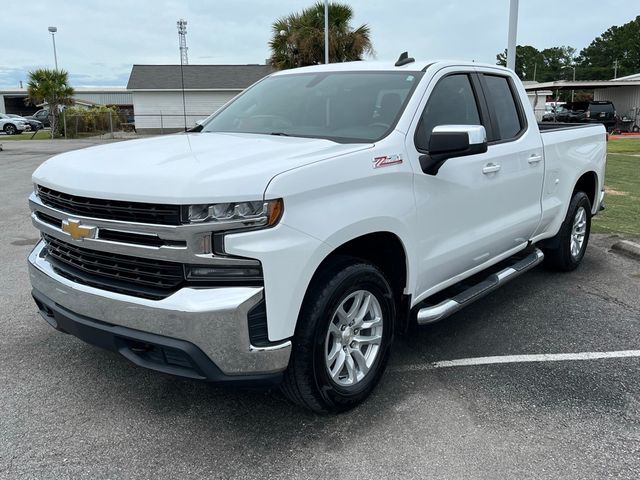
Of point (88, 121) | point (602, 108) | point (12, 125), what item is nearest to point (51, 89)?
point (88, 121)

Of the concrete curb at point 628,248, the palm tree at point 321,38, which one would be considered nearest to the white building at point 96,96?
the palm tree at point 321,38

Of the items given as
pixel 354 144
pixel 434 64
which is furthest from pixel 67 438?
pixel 434 64

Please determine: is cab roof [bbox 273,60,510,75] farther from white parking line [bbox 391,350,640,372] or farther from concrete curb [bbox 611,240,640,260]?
concrete curb [bbox 611,240,640,260]

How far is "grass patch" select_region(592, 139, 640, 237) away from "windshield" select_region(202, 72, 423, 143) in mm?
5130

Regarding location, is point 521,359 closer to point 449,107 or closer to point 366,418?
point 366,418

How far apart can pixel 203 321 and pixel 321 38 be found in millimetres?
26350

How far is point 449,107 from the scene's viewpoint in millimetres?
4168

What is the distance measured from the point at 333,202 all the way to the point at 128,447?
5.28ft

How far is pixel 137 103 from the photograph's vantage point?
38656 mm

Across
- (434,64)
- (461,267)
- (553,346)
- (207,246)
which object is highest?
(434,64)

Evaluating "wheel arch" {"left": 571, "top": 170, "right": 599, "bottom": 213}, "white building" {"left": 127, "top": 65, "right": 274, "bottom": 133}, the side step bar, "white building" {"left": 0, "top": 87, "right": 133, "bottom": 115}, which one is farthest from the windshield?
"white building" {"left": 0, "top": 87, "right": 133, "bottom": 115}

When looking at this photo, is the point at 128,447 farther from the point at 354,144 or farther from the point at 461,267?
A: the point at 461,267

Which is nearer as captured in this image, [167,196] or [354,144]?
[167,196]

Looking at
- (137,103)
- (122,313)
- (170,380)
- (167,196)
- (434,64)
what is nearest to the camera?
(167,196)
